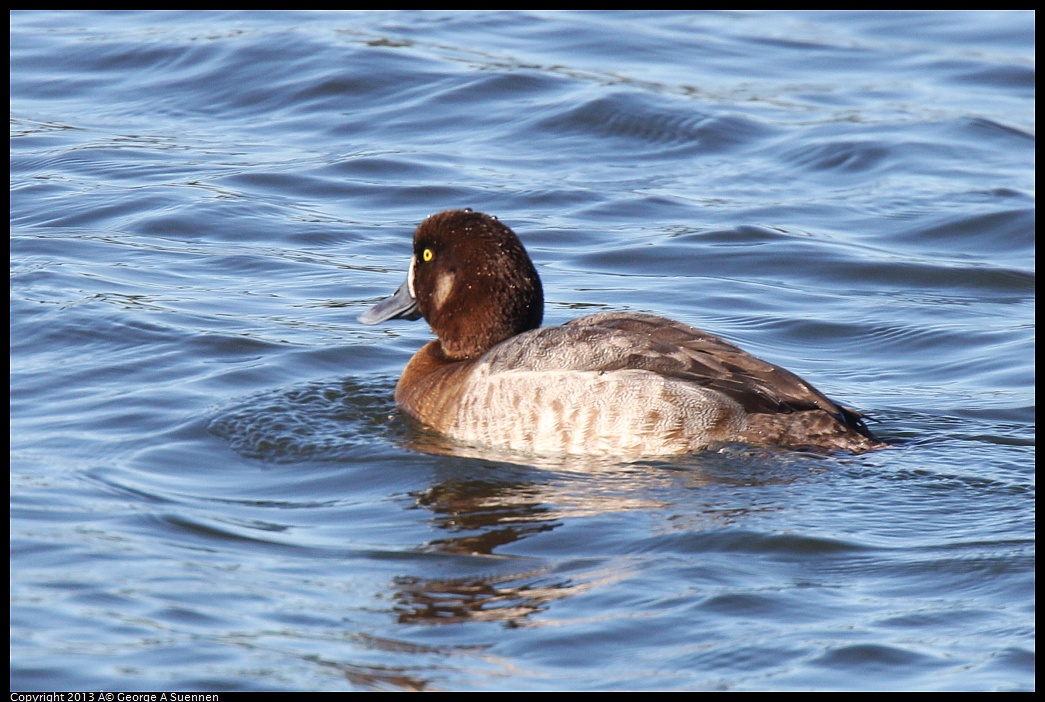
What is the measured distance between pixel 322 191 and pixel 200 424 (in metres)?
5.00

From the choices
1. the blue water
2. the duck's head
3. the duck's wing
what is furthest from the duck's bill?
the duck's wing

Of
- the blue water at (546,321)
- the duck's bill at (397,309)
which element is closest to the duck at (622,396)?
the blue water at (546,321)

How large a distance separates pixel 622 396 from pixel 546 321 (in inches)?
90.5

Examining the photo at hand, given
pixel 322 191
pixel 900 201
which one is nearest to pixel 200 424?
pixel 322 191

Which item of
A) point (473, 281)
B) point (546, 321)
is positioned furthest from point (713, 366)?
point (546, 321)

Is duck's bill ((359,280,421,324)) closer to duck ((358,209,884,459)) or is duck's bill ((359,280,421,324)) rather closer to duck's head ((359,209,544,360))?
duck's head ((359,209,544,360))

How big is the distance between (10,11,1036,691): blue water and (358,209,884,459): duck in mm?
147

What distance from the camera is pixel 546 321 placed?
9.09m

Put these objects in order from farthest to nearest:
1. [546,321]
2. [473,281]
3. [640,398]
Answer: [546,321]
[473,281]
[640,398]

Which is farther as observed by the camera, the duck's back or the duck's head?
the duck's head

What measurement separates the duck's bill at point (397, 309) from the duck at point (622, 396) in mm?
683

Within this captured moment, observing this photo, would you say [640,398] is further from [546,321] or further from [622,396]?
[546,321]

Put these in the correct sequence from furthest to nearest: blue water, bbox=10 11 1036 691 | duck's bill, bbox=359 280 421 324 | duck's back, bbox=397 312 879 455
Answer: duck's bill, bbox=359 280 421 324, duck's back, bbox=397 312 879 455, blue water, bbox=10 11 1036 691

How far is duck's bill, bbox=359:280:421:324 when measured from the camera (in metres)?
7.94
